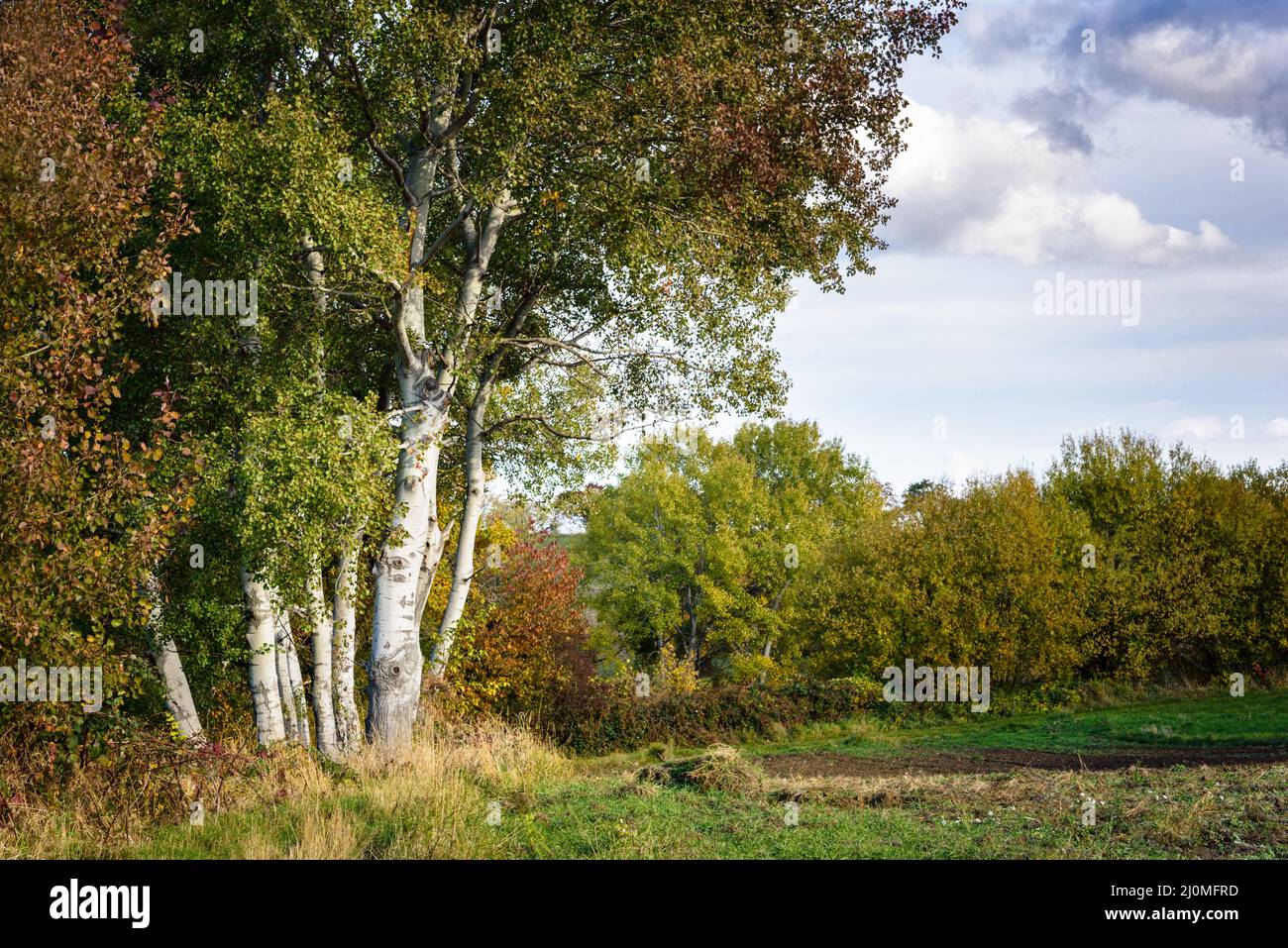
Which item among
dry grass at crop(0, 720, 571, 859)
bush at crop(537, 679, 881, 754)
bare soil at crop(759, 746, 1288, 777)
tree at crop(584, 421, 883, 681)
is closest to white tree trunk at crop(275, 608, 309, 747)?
dry grass at crop(0, 720, 571, 859)

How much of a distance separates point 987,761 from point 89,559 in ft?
41.1

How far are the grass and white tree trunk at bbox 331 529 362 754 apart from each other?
350 centimetres

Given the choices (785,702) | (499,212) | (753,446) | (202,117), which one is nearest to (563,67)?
(499,212)

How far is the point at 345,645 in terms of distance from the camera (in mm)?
16078

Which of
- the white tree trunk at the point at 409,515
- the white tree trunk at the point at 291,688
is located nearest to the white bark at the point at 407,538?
the white tree trunk at the point at 409,515

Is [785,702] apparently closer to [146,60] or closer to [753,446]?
[146,60]

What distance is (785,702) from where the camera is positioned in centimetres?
2520

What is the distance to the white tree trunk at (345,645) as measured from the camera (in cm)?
1486

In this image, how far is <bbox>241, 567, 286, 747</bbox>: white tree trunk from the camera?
1503cm

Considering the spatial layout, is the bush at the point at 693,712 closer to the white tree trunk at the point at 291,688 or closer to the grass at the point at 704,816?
the white tree trunk at the point at 291,688

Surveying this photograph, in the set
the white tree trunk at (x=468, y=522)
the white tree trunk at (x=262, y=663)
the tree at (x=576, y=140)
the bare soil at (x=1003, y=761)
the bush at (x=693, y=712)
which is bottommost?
the bush at (x=693, y=712)

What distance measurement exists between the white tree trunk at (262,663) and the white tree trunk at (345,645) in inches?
36.8

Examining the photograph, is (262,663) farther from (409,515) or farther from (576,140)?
(576,140)

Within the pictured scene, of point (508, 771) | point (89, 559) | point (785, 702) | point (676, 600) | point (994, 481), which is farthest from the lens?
point (676, 600)
